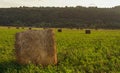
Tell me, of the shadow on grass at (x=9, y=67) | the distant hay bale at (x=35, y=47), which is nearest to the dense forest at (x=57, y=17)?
the distant hay bale at (x=35, y=47)

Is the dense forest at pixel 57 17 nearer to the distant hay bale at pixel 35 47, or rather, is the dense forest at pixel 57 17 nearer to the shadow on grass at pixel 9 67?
the distant hay bale at pixel 35 47

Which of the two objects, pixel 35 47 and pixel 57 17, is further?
pixel 57 17

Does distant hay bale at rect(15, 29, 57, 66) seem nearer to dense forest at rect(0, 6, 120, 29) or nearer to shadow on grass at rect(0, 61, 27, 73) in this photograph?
shadow on grass at rect(0, 61, 27, 73)

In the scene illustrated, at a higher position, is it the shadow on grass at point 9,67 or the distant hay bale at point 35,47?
the distant hay bale at point 35,47

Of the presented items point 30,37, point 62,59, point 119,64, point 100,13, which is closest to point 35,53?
point 30,37

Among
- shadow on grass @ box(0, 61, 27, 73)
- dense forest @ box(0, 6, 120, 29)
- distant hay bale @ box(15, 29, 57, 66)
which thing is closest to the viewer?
shadow on grass @ box(0, 61, 27, 73)

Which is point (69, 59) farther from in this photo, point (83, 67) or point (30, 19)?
point (30, 19)

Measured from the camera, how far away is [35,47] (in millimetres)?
17188

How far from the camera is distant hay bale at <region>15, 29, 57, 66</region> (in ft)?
56.0

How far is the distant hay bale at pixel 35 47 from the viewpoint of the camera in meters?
17.1

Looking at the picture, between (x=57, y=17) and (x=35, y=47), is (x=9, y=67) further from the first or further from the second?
(x=57, y=17)

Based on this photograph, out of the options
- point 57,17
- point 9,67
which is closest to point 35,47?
point 9,67

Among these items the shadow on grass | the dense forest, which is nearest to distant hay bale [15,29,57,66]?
the shadow on grass

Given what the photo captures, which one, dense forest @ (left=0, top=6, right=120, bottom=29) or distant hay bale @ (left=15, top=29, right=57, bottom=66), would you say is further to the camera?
dense forest @ (left=0, top=6, right=120, bottom=29)
